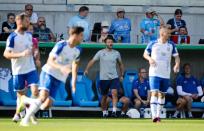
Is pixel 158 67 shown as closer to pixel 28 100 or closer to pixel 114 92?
pixel 114 92

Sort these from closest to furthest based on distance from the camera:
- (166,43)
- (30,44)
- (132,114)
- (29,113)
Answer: (29,113) → (30,44) → (166,43) → (132,114)

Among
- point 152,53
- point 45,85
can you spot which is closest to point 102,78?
point 152,53

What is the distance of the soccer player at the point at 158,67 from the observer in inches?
828

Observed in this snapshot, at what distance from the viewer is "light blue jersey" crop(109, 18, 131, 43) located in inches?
995

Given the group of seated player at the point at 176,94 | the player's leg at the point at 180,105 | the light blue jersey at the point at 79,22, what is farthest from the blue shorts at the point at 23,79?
the player's leg at the point at 180,105

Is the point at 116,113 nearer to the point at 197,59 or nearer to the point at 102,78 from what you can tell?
the point at 102,78

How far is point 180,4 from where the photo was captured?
28344 millimetres

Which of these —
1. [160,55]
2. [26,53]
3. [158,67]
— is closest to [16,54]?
[26,53]

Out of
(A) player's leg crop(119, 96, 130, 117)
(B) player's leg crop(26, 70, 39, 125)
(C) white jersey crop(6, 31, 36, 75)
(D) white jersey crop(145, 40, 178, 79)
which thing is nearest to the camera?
(B) player's leg crop(26, 70, 39, 125)

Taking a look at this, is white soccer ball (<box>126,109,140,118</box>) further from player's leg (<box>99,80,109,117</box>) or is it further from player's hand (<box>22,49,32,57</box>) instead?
player's hand (<box>22,49,32,57</box>)

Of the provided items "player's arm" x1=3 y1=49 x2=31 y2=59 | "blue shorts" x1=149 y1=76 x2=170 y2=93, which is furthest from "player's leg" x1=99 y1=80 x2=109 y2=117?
"player's arm" x1=3 y1=49 x2=31 y2=59

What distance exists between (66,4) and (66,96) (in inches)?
141

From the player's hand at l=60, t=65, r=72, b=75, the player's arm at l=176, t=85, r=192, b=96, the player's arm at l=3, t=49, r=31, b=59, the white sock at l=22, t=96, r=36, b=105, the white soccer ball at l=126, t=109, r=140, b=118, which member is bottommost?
the white soccer ball at l=126, t=109, r=140, b=118

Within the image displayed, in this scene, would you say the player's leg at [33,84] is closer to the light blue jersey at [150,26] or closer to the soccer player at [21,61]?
the soccer player at [21,61]
